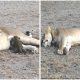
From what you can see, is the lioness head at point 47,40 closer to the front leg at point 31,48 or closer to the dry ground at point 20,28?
→ the front leg at point 31,48

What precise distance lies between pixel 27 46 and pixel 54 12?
2803mm

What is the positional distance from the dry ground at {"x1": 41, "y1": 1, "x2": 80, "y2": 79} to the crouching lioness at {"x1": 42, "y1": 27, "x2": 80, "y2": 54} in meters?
0.10

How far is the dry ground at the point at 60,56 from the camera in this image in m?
5.23

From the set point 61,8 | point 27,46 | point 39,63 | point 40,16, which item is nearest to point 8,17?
point 40,16

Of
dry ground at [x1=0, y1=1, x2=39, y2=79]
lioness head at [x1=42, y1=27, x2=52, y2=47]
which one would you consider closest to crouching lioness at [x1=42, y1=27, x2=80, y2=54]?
lioness head at [x1=42, y1=27, x2=52, y2=47]

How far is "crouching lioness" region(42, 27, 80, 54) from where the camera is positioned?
598 centimetres

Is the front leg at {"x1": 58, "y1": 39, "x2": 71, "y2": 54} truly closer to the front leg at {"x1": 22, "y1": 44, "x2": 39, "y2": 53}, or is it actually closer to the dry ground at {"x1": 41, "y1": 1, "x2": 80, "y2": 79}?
the dry ground at {"x1": 41, "y1": 1, "x2": 80, "y2": 79}

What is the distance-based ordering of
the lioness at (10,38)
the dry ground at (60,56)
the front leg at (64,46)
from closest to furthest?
the dry ground at (60,56) < the front leg at (64,46) < the lioness at (10,38)

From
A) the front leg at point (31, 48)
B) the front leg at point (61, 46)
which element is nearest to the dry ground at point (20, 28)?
the front leg at point (31, 48)

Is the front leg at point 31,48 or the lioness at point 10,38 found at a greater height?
the lioness at point 10,38

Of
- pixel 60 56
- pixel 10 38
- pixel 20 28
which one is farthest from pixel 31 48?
pixel 20 28

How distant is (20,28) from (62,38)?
4.59 ft

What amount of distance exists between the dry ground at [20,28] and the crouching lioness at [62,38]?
0.42 m

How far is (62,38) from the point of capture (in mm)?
6086
